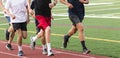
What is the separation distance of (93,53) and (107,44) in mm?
1654

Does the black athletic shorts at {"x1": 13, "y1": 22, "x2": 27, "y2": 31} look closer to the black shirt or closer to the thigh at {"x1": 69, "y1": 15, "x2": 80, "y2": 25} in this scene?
the black shirt

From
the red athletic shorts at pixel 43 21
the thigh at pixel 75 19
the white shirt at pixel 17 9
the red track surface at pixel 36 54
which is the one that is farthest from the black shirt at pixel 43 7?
the red track surface at pixel 36 54

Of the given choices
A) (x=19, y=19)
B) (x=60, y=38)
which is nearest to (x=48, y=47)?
(x=19, y=19)

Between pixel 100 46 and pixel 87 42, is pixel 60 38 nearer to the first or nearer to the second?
pixel 87 42

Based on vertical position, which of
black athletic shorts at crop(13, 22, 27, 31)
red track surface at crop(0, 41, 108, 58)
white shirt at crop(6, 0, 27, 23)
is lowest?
red track surface at crop(0, 41, 108, 58)

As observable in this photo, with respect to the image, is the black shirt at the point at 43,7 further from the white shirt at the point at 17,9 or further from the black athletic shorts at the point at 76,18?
the black athletic shorts at the point at 76,18

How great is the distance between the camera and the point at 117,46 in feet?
36.5

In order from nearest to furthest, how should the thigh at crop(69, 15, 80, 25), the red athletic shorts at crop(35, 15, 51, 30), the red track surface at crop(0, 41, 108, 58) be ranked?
the red athletic shorts at crop(35, 15, 51, 30), the red track surface at crop(0, 41, 108, 58), the thigh at crop(69, 15, 80, 25)

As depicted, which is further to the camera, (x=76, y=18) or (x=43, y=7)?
(x=76, y=18)

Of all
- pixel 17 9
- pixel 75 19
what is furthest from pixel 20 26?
pixel 75 19

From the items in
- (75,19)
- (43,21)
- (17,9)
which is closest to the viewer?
(43,21)

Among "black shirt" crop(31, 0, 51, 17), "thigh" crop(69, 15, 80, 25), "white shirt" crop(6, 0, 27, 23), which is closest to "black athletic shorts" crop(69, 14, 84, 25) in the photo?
"thigh" crop(69, 15, 80, 25)

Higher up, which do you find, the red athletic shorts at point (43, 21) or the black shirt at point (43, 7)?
the black shirt at point (43, 7)

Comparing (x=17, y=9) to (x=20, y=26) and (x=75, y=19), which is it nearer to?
(x=20, y=26)
